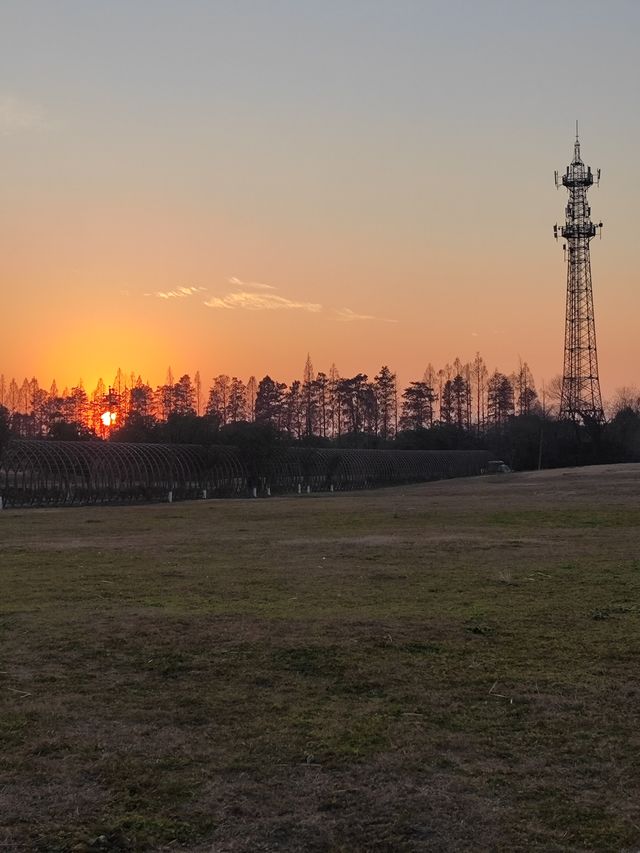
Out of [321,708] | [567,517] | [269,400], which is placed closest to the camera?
[321,708]

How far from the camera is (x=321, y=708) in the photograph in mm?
6445

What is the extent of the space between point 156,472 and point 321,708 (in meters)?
39.2

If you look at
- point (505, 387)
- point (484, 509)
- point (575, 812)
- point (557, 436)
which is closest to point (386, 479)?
point (557, 436)

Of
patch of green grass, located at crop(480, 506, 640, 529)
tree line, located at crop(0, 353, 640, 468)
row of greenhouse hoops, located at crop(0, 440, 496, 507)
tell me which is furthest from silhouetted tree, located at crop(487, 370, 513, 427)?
patch of green grass, located at crop(480, 506, 640, 529)

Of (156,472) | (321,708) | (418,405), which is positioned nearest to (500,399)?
(418,405)

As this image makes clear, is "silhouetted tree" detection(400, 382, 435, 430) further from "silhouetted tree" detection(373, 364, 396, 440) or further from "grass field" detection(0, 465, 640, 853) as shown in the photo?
"grass field" detection(0, 465, 640, 853)

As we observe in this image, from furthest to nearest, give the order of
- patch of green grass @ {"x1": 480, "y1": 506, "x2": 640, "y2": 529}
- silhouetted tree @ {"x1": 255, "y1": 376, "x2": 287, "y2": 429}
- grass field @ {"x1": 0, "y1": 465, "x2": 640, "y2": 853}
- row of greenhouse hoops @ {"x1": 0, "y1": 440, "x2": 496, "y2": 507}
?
silhouetted tree @ {"x1": 255, "y1": 376, "x2": 287, "y2": 429}
row of greenhouse hoops @ {"x1": 0, "y1": 440, "x2": 496, "y2": 507}
patch of green grass @ {"x1": 480, "y1": 506, "x2": 640, "y2": 529}
grass field @ {"x1": 0, "y1": 465, "x2": 640, "y2": 853}

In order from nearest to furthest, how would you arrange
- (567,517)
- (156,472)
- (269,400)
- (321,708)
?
(321,708) < (567,517) < (156,472) < (269,400)

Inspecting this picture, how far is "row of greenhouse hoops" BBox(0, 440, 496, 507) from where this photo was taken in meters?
38.9

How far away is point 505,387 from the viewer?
140m

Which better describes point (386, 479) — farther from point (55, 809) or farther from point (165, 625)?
point (55, 809)

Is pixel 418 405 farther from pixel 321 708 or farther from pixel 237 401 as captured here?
pixel 321 708

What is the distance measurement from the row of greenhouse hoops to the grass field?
25787 millimetres

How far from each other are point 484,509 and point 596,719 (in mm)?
25153
